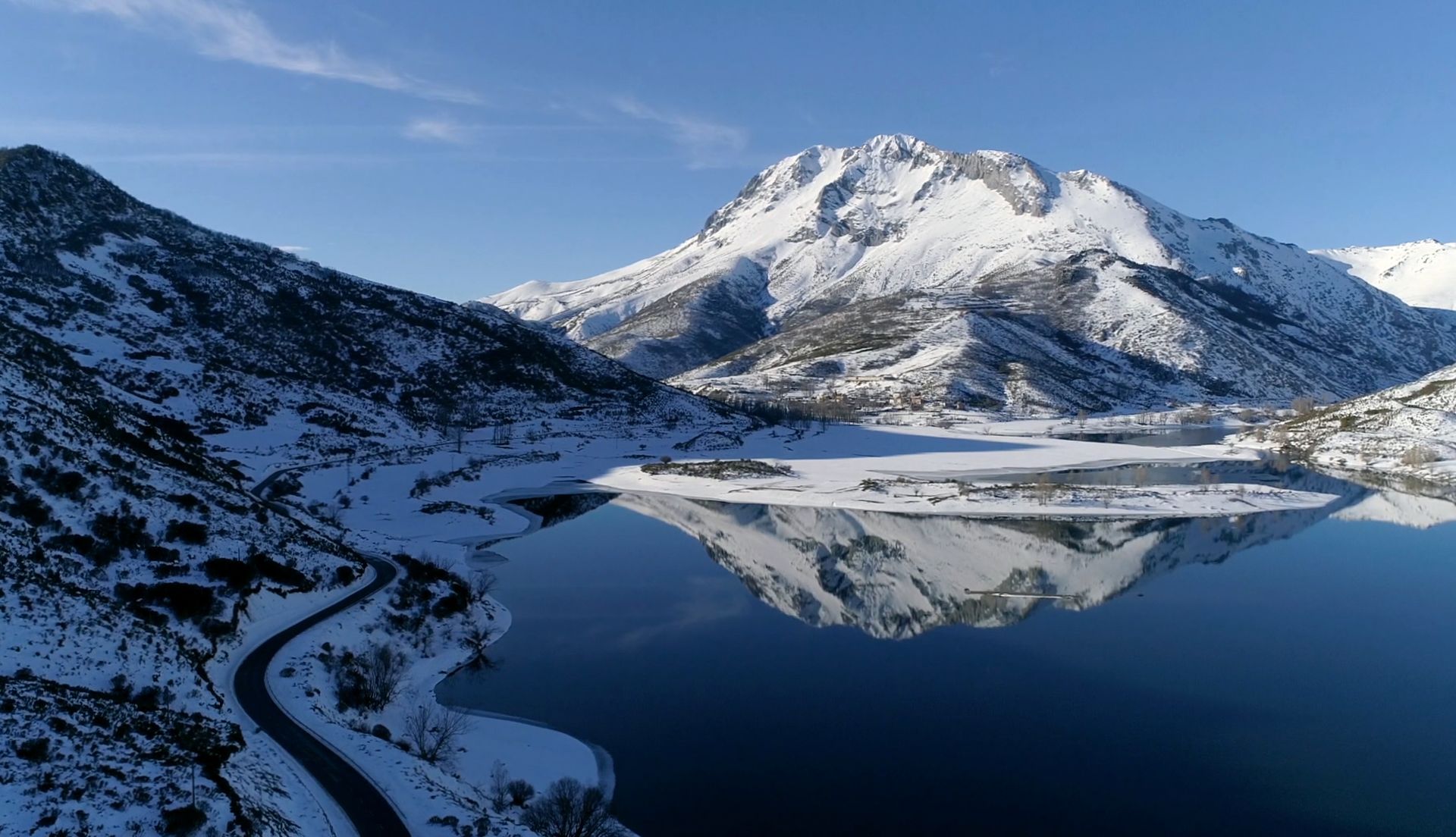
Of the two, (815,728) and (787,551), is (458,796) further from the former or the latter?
(787,551)

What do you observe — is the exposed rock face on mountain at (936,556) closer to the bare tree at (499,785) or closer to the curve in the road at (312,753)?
the bare tree at (499,785)

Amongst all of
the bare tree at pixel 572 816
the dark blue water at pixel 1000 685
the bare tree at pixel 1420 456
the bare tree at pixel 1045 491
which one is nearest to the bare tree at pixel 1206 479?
the bare tree at pixel 1045 491

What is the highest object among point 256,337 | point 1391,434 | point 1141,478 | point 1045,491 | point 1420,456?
point 256,337

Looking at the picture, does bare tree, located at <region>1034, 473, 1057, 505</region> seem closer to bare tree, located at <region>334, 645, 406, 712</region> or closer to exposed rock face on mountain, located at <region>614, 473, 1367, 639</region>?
exposed rock face on mountain, located at <region>614, 473, 1367, 639</region>

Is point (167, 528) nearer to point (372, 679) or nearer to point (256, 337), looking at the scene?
point (372, 679)

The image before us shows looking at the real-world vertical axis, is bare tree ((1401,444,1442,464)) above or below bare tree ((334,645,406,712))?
above

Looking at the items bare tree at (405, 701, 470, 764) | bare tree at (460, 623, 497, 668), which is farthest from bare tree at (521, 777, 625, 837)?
bare tree at (460, 623, 497, 668)

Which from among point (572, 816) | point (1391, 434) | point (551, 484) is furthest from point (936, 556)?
point (1391, 434)
